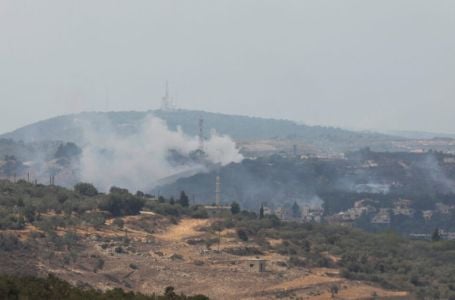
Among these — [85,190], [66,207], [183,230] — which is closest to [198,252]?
[183,230]

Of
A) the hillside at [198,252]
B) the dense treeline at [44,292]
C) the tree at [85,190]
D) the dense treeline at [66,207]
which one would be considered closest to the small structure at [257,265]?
the hillside at [198,252]

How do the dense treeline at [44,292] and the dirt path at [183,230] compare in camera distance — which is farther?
the dirt path at [183,230]

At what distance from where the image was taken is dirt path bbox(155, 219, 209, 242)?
4397 inches

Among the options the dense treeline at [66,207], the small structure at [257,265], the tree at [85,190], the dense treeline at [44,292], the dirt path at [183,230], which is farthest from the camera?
the tree at [85,190]

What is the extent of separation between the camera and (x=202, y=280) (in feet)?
313

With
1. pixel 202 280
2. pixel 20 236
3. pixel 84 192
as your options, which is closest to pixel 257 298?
pixel 202 280

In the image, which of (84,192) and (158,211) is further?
(84,192)

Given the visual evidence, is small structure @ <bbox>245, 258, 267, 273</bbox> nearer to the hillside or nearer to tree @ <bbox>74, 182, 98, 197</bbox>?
the hillside

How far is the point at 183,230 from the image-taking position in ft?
382

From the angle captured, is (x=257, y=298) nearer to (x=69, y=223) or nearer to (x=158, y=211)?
(x=69, y=223)

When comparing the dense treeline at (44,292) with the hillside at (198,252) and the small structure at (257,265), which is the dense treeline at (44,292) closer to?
the hillside at (198,252)

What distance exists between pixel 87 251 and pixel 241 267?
1184cm

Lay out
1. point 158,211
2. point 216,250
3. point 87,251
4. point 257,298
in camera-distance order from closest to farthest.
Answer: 1. point 257,298
2. point 87,251
3. point 216,250
4. point 158,211

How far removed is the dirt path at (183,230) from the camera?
111688 mm
